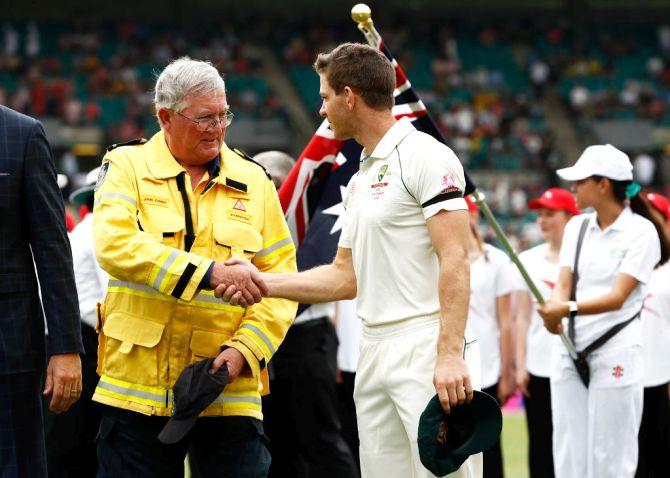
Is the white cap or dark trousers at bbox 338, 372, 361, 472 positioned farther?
dark trousers at bbox 338, 372, 361, 472

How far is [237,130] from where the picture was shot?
3195 centimetres

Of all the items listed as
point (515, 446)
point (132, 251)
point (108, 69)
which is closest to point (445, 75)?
point (108, 69)

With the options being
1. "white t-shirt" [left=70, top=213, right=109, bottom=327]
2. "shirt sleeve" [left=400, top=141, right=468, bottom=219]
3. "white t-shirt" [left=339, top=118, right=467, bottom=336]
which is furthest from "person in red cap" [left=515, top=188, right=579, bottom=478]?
"shirt sleeve" [left=400, top=141, right=468, bottom=219]

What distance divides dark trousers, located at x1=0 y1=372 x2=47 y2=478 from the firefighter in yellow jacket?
0.86ft

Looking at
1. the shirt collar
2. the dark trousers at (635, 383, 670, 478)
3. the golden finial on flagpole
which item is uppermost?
the golden finial on flagpole

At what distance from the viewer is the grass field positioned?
10562mm

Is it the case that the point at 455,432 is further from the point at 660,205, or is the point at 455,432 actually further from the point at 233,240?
the point at 660,205

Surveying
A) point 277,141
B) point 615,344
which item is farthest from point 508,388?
point 277,141

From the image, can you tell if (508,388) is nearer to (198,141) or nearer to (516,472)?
(516,472)

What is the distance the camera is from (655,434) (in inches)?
295

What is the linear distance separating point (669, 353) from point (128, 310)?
450cm

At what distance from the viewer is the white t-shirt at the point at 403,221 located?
14.7 feet

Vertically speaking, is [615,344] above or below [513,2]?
below

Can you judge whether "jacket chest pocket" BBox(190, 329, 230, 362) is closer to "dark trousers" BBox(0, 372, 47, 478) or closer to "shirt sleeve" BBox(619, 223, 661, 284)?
"dark trousers" BBox(0, 372, 47, 478)
